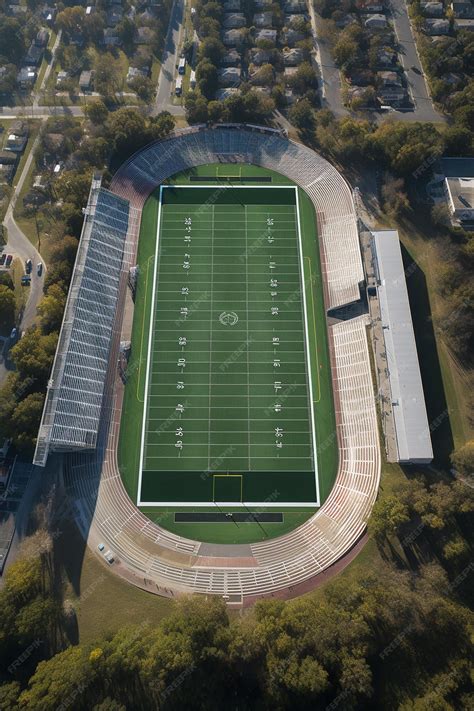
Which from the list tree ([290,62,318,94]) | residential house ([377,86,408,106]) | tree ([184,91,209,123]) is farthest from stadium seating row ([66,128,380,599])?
tree ([290,62,318,94])

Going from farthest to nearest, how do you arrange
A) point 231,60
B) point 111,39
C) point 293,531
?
point 111,39, point 231,60, point 293,531

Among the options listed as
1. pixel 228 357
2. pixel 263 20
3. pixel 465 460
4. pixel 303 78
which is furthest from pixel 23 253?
pixel 263 20

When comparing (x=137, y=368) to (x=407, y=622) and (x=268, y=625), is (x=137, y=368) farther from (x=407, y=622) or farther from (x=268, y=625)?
(x=407, y=622)

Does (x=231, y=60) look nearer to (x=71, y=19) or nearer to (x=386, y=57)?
(x=386, y=57)

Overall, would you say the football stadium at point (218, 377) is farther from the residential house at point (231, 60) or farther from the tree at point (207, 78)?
the residential house at point (231, 60)

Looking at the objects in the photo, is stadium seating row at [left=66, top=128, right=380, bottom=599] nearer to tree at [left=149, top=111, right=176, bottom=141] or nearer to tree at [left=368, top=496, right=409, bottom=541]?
tree at [left=368, top=496, right=409, bottom=541]

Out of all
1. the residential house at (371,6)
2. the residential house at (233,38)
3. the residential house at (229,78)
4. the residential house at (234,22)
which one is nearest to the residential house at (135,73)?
the residential house at (229,78)

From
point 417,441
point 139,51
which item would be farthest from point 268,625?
point 139,51
